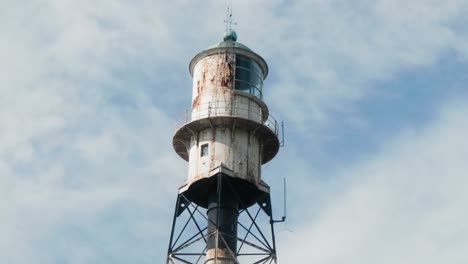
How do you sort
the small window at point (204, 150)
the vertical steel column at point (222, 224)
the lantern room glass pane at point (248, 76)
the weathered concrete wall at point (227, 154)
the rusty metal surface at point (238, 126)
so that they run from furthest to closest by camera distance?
the lantern room glass pane at point (248, 76)
the rusty metal surface at point (238, 126)
the small window at point (204, 150)
the weathered concrete wall at point (227, 154)
the vertical steel column at point (222, 224)

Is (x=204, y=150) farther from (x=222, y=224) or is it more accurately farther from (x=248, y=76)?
(x=248, y=76)

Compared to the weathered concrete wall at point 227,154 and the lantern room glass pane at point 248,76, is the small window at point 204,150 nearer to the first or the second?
the weathered concrete wall at point 227,154

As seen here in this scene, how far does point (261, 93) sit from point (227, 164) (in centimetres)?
587

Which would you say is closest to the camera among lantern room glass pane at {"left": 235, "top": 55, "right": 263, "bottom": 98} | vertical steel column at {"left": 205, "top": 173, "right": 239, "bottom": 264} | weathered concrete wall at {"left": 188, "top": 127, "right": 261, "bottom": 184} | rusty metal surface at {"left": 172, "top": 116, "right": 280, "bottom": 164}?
vertical steel column at {"left": 205, "top": 173, "right": 239, "bottom": 264}

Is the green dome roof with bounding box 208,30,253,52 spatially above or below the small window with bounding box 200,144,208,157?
above

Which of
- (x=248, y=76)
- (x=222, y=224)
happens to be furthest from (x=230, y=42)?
(x=222, y=224)

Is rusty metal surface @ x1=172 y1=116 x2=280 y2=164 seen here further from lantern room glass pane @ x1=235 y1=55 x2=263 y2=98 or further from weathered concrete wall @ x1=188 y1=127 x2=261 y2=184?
lantern room glass pane @ x1=235 y1=55 x2=263 y2=98

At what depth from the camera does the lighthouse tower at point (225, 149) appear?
156 ft

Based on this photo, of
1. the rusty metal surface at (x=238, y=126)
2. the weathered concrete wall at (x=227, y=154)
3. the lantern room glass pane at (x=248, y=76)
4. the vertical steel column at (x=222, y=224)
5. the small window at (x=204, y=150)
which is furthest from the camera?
the lantern room glass pane at (x=248, y=76)

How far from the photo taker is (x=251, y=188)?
48.5 metres

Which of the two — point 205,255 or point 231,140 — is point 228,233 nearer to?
point 205,255

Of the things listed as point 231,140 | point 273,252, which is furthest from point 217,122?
point 273,252

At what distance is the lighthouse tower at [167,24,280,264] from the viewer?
4747cm

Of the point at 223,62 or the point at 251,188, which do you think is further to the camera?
the point at 223,62
